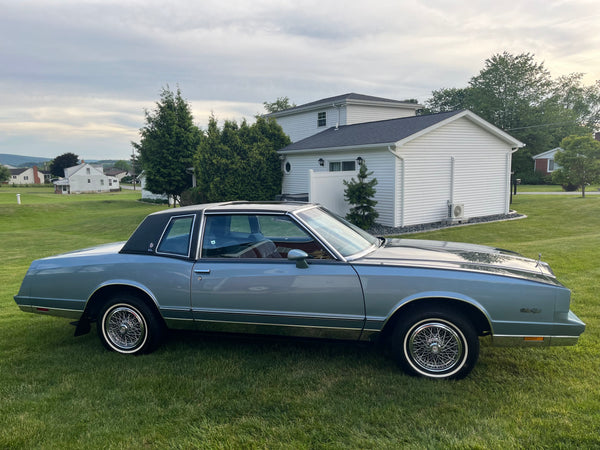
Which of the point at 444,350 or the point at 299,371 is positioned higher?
the point at 444,350

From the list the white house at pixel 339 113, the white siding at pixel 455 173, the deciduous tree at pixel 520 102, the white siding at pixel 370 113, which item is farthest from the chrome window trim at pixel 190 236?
the deciduous tree at pixel 520 102

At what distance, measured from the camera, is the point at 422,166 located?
53.6ft

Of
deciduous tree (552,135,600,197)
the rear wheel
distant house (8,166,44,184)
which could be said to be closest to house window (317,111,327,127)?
deciduous tree (552,135,600,197)

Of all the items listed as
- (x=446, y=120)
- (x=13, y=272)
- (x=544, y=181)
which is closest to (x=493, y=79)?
(x=544, y=181)

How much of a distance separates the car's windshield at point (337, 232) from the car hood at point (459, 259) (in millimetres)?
169

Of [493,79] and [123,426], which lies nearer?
[123,426]

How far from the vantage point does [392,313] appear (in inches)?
151

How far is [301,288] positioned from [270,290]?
12.0 inches

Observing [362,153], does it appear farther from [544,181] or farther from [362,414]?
[544,181]

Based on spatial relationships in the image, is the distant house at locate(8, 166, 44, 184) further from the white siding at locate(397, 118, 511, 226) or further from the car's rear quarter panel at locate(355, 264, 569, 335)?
the car's rear quarter panel at locate(355, 264, 569, 335)

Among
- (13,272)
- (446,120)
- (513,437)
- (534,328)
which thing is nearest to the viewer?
(513,437)

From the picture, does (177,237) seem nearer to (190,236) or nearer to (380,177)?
(190,236)

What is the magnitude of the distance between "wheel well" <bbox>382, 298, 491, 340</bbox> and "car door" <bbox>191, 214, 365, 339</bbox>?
1.20 feet

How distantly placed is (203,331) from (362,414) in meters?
1.88
